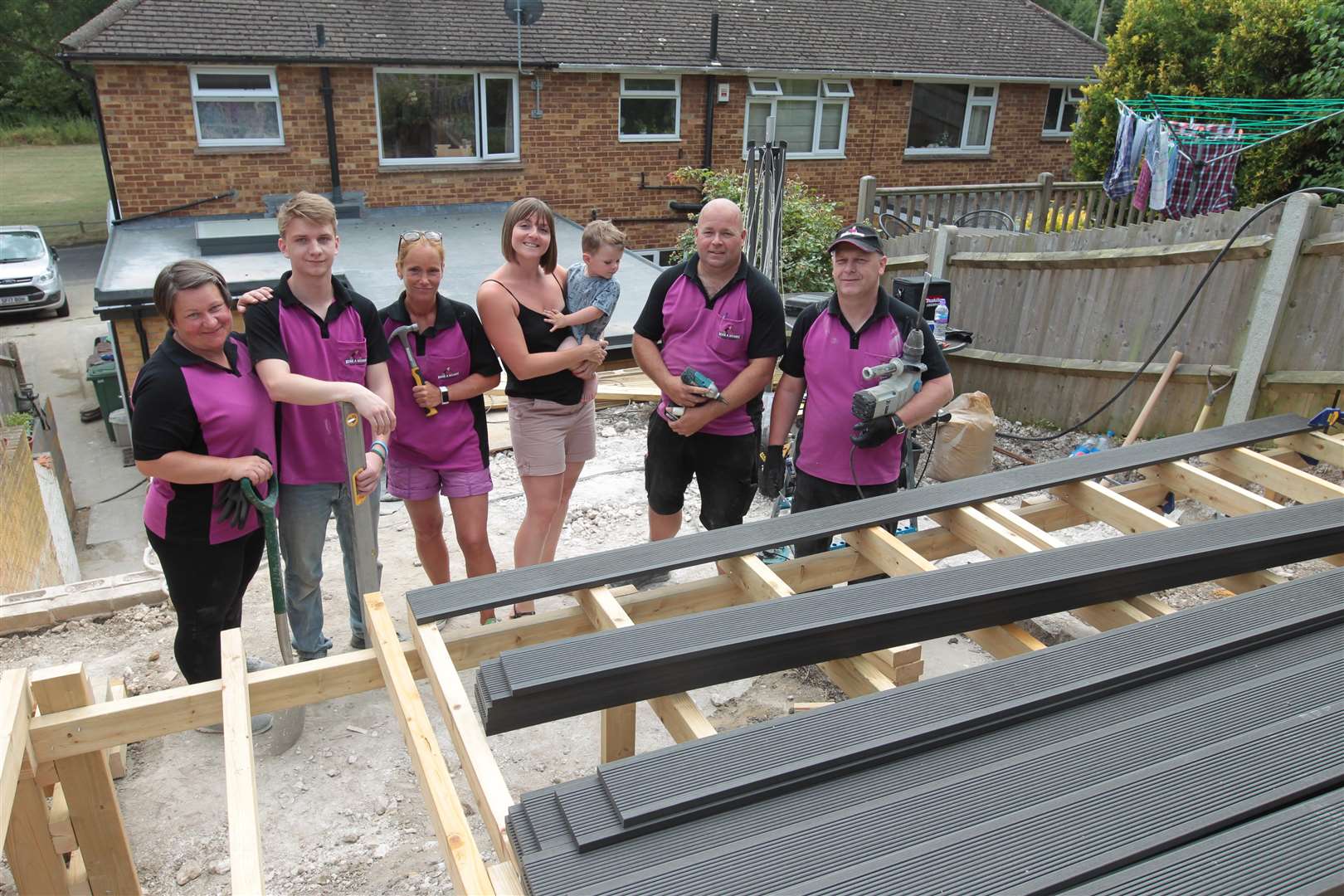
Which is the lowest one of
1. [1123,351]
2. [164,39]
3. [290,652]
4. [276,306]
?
[290,652]

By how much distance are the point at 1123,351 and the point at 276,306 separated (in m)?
6.02

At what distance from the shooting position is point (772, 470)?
14.0ft

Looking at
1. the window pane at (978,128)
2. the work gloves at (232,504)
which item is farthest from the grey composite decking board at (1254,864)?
the window pane at (978,128)

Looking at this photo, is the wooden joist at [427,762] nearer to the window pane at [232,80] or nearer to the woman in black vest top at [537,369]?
the woman in black vest top at [537,369]

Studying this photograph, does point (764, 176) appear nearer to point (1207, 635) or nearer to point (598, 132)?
point (1207, 635)

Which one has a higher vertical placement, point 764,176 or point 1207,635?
point 764,176

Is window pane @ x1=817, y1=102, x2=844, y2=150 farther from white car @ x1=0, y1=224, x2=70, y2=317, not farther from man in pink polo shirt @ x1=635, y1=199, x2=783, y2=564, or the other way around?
white car @ x1=0, y1=224, x2=70, y2=317

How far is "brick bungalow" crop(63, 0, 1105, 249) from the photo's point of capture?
1137cm

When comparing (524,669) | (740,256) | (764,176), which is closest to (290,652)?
(524,669)

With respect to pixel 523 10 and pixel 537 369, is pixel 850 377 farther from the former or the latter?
pixel 523 10

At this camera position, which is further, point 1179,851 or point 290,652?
point 290,652

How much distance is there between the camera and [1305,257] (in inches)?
218

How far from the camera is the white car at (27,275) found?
591 inches

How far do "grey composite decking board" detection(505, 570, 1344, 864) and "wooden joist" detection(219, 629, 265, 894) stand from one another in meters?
0.55
